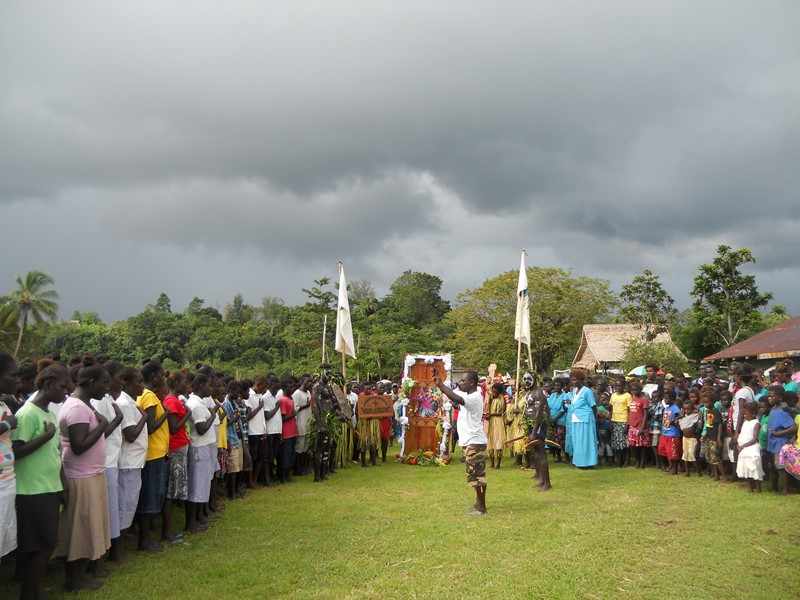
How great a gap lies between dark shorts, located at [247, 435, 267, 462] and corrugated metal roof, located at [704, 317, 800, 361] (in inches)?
736

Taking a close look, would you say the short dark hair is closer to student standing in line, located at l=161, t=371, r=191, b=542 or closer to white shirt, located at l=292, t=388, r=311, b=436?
student standing in line, located at l=161, t=371, r=191, b=542

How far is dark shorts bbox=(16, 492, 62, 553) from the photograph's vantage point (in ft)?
16.6

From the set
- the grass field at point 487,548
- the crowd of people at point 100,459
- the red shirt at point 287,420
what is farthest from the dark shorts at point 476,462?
the red shirt at point 287,420

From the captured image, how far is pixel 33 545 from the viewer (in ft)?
16.7

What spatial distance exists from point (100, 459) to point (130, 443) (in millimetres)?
768

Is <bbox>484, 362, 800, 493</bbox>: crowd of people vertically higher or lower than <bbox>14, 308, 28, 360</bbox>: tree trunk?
lower

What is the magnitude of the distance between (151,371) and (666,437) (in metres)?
10.1

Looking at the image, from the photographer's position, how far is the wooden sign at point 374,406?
1488cm

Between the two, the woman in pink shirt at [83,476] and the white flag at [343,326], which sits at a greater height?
the white flag at [343,326]

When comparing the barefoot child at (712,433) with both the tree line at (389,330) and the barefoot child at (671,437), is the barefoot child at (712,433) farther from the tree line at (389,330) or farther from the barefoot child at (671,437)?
the tree line at (389,330)

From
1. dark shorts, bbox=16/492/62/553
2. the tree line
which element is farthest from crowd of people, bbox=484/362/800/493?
the tree line

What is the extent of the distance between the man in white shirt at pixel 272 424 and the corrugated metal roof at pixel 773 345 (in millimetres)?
18268

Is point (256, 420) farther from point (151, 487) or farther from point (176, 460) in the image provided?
point (151, 487)

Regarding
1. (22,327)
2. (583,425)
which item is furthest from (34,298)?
(583,425)
